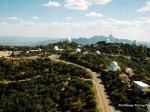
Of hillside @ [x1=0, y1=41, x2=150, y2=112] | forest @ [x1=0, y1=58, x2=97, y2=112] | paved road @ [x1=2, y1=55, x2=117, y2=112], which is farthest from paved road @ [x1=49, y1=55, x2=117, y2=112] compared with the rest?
forest @ [x1=0, y1=58, x2=97, y2=112]

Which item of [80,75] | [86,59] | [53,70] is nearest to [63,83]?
[80,75]

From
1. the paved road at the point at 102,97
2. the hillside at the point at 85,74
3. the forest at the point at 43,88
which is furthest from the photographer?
the forest at the point at 43,88

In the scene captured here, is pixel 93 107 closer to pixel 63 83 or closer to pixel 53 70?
pixel 63 83

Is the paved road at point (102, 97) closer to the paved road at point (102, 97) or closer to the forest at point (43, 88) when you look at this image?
the paved road at point (102, 97)

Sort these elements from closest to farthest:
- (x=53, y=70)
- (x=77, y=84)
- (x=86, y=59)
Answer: (x=77, y=84)
(x=53, y=70)
(x=86, y=59)

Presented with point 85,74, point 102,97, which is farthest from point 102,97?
point 85,74

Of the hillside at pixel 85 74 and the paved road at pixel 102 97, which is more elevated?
the hillside at pixel 85 74

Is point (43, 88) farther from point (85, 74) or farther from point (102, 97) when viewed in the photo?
point (102, 97)

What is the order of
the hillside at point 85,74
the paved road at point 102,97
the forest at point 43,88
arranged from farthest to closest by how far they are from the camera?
1. the forest at point 43,88
2. the hillside at point 85,74
3. the paved road at point 102,97

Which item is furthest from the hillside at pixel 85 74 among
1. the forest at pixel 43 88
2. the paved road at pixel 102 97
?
the paved road at pixel 102 97

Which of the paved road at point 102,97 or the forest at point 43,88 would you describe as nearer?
the paved road at point 102,97

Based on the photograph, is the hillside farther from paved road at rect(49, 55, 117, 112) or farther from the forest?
paved road at rect(49, 55, 117, 112)
